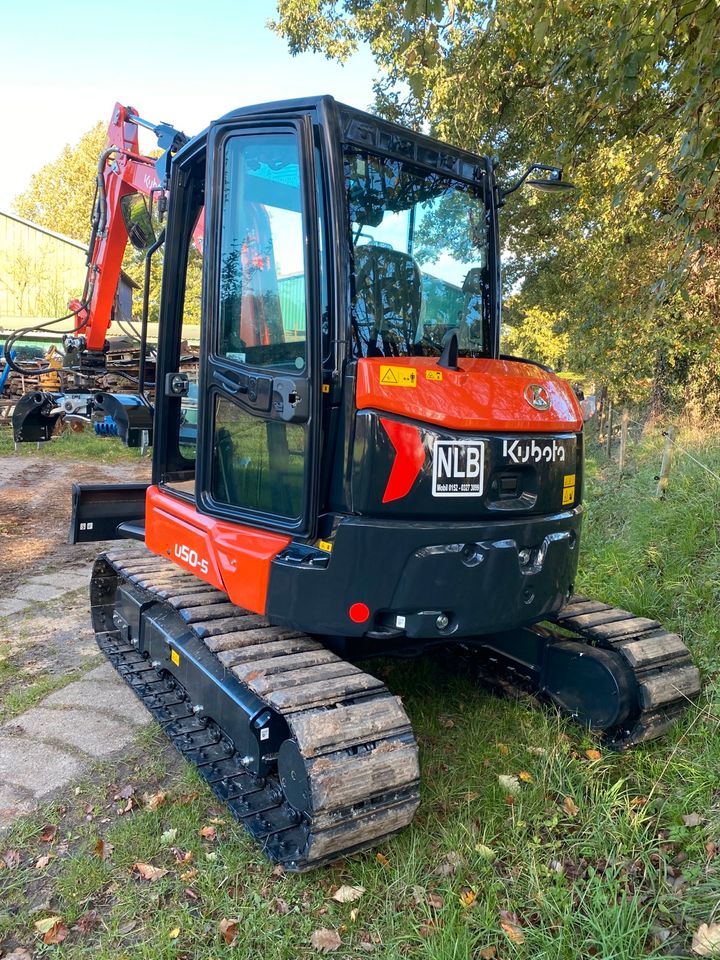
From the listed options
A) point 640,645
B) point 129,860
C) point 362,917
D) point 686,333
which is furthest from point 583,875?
point 686,333

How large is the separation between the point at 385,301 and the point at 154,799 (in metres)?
2.27

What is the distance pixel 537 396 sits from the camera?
2.86 metres

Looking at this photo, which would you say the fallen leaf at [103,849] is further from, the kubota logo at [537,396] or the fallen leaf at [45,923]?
the kubota logo at [537,396]

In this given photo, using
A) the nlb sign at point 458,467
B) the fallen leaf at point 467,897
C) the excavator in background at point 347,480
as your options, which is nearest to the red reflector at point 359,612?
the excavator in background at point 347,480

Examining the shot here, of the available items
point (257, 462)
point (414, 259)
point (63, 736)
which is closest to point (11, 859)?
point (63, 736)

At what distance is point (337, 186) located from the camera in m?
2.57

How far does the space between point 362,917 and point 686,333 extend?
23.2 feet

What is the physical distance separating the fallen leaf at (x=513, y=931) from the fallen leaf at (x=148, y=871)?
123 centimetres

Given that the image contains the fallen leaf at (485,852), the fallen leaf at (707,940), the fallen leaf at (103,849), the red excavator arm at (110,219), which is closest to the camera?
the fallen leaf at (707,940)

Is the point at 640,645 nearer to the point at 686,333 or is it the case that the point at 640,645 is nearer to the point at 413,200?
the point at 413,200

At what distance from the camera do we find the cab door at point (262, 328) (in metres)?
2.63

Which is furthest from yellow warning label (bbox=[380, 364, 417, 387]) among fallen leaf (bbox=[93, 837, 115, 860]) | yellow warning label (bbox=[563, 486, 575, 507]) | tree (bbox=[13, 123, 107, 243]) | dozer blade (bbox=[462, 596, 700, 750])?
tree (bbox=[13, 123, 107, 243])

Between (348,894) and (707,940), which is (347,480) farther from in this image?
(707,940)

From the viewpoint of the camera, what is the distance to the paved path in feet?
10.3
